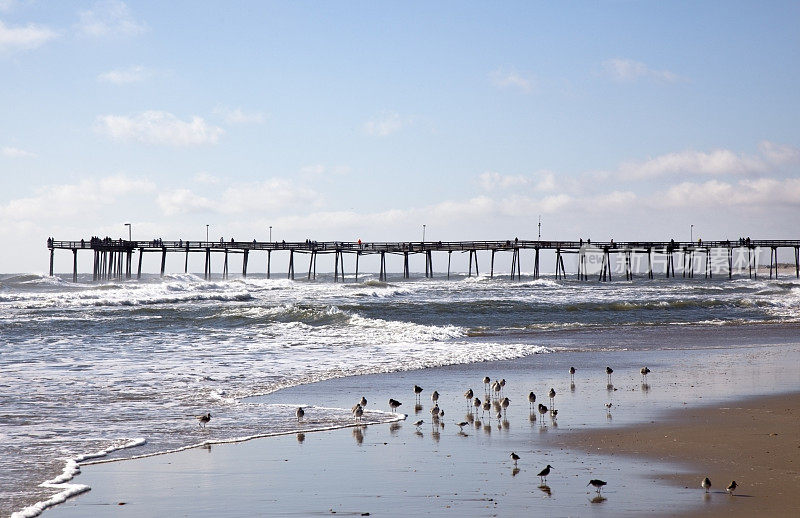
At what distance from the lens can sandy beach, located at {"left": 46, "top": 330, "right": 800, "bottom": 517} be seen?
7.23 meters

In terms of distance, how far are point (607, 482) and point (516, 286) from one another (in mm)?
55518

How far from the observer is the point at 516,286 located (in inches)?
2480

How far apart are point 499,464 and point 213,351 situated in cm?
1314

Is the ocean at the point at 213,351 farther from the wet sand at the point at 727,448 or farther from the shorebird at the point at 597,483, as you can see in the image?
the shorebird at the point at 597,483

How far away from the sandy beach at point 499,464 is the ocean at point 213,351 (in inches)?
33.8

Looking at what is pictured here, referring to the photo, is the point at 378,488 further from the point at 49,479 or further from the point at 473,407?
the point at 473,407

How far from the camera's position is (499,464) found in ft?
28.6

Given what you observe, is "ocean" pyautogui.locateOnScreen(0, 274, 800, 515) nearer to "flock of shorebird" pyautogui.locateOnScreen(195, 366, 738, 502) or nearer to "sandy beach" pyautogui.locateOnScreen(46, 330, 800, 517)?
"flock of shorebird" pyautogui.locateOnScreen(195, 366, 738, 502)

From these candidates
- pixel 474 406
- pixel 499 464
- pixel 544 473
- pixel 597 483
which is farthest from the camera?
pixel 474 406

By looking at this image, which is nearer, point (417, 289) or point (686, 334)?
point (686, 334)

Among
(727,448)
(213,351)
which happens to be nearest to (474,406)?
(727,448)

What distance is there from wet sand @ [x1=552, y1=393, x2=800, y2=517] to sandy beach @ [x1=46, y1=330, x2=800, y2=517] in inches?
0.8

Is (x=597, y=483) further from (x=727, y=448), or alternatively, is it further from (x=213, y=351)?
(x=213, y=351)

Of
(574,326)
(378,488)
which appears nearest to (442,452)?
(378,488)
